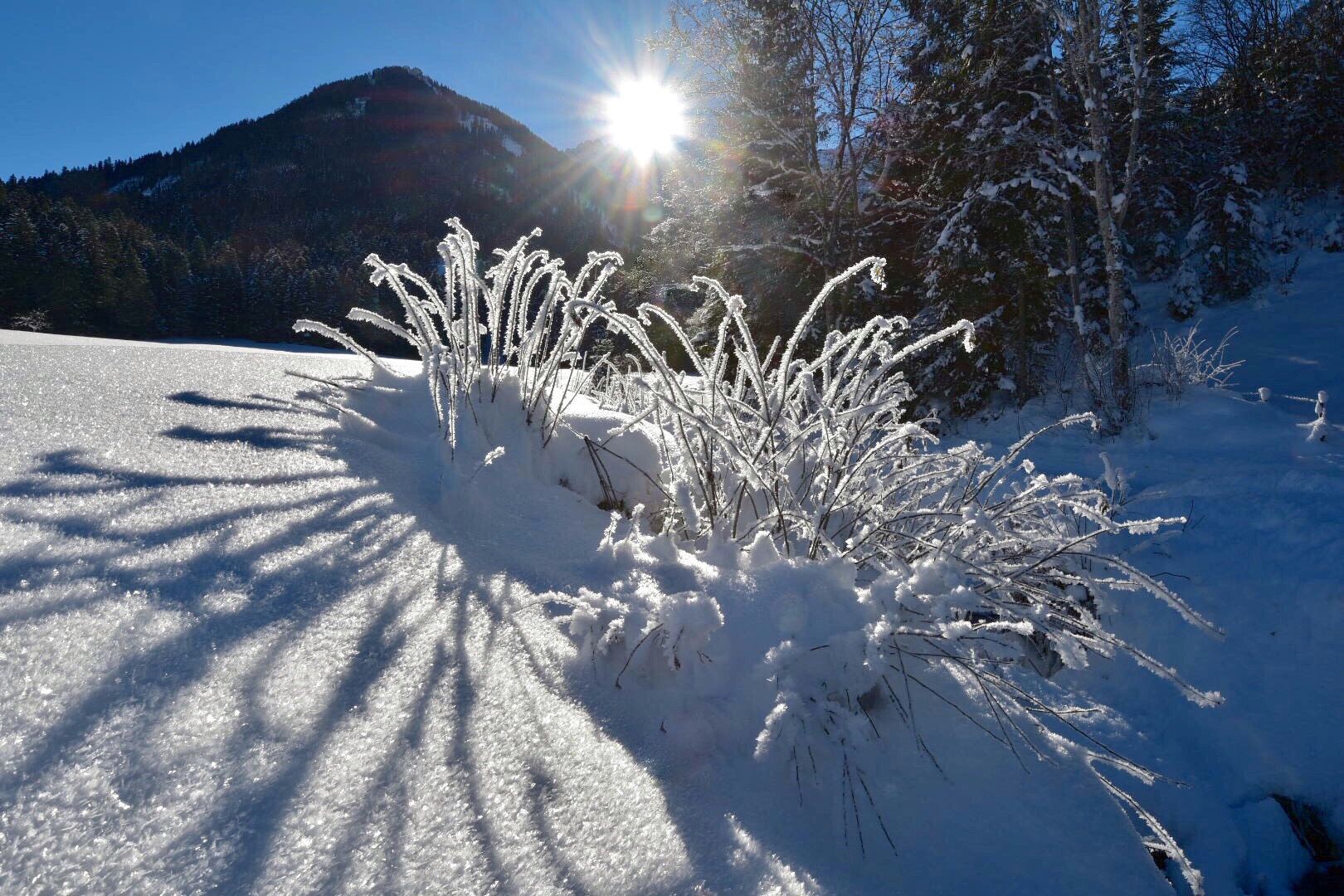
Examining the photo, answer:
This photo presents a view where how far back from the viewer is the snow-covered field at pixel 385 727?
520 mm

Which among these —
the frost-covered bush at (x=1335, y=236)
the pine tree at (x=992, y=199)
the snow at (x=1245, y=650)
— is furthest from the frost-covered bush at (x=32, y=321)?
the frost-covered bush at (x=1335, y=236)

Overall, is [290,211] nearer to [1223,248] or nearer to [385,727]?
[1223,248]

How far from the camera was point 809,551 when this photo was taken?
1207 millimetres

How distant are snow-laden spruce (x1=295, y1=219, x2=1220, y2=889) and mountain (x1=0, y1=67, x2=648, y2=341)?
19647mm

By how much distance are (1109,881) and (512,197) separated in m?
86.0

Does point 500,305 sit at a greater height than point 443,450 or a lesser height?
greater

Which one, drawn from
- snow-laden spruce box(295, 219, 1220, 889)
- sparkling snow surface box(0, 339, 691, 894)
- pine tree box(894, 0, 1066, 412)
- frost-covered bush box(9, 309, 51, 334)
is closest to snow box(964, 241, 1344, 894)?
snow-laden spruce box(295, 219, 1220, 889)

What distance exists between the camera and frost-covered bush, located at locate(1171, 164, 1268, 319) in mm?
9305

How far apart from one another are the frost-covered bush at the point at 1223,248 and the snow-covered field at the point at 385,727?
1073 cm

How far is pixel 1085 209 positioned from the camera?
29.1ft

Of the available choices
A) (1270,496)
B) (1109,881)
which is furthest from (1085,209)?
(1109,881)

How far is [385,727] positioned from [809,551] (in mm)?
790

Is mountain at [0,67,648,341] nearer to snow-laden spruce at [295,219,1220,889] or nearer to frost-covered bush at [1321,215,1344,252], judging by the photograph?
frost-covered bush at [1321,215,1344,252]

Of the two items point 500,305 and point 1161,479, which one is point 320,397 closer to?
point 500,305
